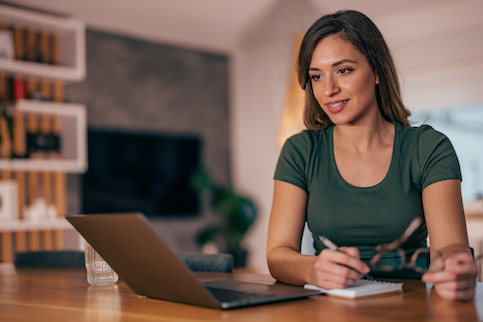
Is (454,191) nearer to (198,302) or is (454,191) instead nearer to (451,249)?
(451,249)

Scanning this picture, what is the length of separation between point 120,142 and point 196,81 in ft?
3.96

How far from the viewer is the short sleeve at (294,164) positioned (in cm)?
148

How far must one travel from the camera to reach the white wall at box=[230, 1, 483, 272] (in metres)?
4.93

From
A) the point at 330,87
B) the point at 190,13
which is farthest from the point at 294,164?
the point at 190,13

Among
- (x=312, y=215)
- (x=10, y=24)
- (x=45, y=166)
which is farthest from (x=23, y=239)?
(x=312, y=215)

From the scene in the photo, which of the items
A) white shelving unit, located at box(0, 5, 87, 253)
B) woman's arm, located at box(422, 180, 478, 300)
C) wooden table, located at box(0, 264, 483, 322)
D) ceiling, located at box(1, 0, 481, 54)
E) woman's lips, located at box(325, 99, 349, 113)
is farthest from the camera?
ceiling, located at box(1, 0, 481, 54)

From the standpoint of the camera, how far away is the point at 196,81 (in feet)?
20.1

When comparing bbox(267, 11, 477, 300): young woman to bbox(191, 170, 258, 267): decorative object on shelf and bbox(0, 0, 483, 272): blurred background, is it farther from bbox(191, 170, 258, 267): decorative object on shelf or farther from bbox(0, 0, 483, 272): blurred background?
bbox(191, 170, 258, 267): decorative object on shelf

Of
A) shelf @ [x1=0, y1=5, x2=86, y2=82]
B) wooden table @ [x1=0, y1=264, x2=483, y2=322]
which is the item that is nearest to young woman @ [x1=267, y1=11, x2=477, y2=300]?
wooden table @ [x1=0, y1=264, x2=483, y2=322]

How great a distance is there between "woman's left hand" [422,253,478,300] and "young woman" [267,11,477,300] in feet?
1.00

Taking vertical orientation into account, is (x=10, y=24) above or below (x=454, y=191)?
above

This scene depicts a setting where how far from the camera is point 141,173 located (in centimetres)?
554

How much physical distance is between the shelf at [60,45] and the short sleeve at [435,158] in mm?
3589

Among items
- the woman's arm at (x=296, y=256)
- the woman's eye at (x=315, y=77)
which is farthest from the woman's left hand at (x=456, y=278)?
the woman's eye at (x=315, y=77)
